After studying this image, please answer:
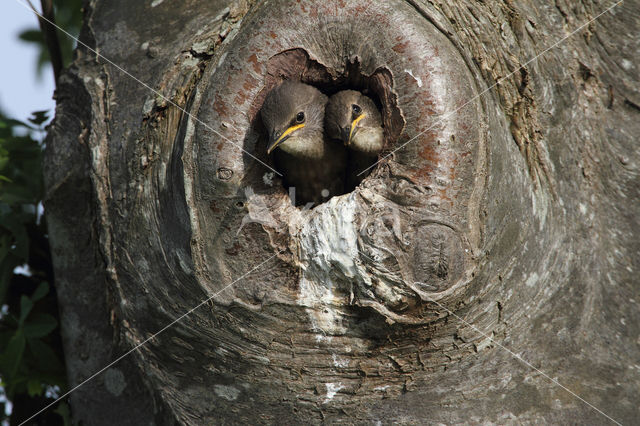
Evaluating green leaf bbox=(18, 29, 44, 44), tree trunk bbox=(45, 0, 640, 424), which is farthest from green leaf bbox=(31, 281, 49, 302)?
green leaf bbox=(18, 29, 44, 44)

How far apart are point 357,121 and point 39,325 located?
5.30ft

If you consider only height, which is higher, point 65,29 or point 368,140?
point 65,29

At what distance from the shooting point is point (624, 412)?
235 cm

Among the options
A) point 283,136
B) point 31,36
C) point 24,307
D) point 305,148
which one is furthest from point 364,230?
point 31,36

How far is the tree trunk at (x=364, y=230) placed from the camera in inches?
82.5

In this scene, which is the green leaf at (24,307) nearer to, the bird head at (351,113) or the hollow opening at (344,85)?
the hollow opening at (344,85)

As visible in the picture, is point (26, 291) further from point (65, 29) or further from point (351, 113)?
point (351, 113)

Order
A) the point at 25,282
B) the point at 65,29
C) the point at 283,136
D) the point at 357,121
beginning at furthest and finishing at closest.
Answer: the point at 65,29 → the point at 25,282 → the point at 357,121 → the point at 283,136

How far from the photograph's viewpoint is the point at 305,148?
9.86 feet

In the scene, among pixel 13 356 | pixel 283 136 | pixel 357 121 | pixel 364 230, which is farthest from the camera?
pixel 357 121

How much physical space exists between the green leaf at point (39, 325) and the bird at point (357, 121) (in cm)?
147

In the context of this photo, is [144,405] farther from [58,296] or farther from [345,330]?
[345,330]

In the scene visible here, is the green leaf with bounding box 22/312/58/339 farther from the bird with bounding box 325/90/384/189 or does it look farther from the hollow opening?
A: the bird with bounding box 325/90/384/189

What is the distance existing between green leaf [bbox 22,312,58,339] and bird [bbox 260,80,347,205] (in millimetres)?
1211
